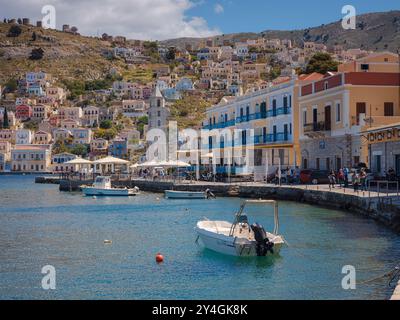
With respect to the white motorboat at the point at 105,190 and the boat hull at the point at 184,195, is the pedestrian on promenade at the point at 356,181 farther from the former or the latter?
the white motorboat at the point at 105,190

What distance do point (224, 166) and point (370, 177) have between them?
84.0 ft

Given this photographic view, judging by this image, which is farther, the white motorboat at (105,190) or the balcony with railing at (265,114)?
the white motorboat at (105,190)

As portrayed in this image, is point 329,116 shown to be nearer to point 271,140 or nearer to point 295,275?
point 271,140

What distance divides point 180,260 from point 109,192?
120 ft

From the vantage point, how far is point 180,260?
22359 mm

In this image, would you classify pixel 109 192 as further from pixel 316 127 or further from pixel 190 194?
pixel 316 127

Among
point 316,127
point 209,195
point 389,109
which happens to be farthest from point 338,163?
point 209,195

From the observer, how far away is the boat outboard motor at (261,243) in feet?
72.3

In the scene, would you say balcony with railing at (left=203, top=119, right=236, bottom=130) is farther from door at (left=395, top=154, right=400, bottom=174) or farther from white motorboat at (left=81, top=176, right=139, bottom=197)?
door at (left=395, top=154, right=400, bottom=174)

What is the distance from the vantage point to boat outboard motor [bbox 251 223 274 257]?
22.0 metres

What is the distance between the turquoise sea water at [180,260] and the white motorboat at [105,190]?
2063cm

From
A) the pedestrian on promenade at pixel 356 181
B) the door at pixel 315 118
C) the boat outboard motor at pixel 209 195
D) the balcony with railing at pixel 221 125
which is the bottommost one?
the boat outboard motor at pixel 209 195

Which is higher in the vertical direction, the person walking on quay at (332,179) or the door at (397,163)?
the door at (397,163)

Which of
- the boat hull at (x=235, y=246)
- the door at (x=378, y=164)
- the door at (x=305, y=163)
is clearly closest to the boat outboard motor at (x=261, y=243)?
the boat hull at (x=235, y=246)
